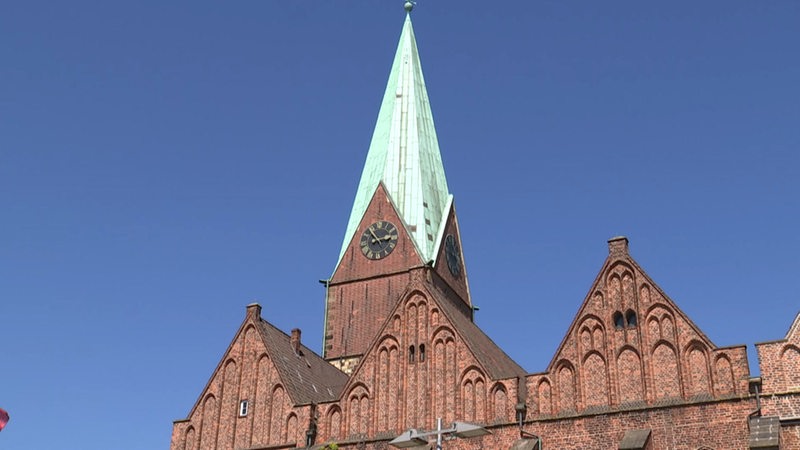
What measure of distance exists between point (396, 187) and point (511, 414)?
1031 inches

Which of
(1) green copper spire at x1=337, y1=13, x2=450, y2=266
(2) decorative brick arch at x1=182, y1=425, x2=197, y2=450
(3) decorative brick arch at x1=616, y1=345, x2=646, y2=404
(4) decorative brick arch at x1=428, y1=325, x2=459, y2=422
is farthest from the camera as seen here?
(1) green copper spire at x1=337, y1=13, x2=450, y2=266

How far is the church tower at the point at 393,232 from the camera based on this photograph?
53.0 metres

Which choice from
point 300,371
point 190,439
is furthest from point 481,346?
point 190,439

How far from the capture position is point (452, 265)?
2238 inches

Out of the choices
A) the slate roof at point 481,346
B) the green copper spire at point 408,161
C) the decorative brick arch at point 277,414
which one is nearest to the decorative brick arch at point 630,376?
the slate roof at point 481,346

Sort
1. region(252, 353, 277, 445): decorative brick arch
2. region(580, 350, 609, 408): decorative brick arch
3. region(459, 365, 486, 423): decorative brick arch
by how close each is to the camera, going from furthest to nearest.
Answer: region(252, 353, 277, 445): decorative brick arch < region(459, 365, 486, 423): decorative brick arch < region(580, 350, 609, 408): decorative brick arch

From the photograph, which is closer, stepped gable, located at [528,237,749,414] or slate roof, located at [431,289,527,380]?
stepped gable, located at [528,237,749,414]

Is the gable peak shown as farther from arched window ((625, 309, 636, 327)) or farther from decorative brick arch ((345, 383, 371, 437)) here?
decorative brick arch ((345, 383, 371, 437))

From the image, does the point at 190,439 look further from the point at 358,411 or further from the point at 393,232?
the point at 393,232

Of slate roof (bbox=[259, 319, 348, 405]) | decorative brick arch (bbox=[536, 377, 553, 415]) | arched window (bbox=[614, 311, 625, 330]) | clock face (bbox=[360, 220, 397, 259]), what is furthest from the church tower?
arched window (bbox=[614, 311, 625, 330])

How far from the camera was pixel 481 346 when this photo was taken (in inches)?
1487

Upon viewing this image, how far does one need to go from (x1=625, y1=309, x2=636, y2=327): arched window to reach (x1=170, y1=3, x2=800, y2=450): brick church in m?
0.04

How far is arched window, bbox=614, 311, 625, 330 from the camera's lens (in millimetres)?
32781

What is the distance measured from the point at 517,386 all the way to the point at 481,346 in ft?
15.7
